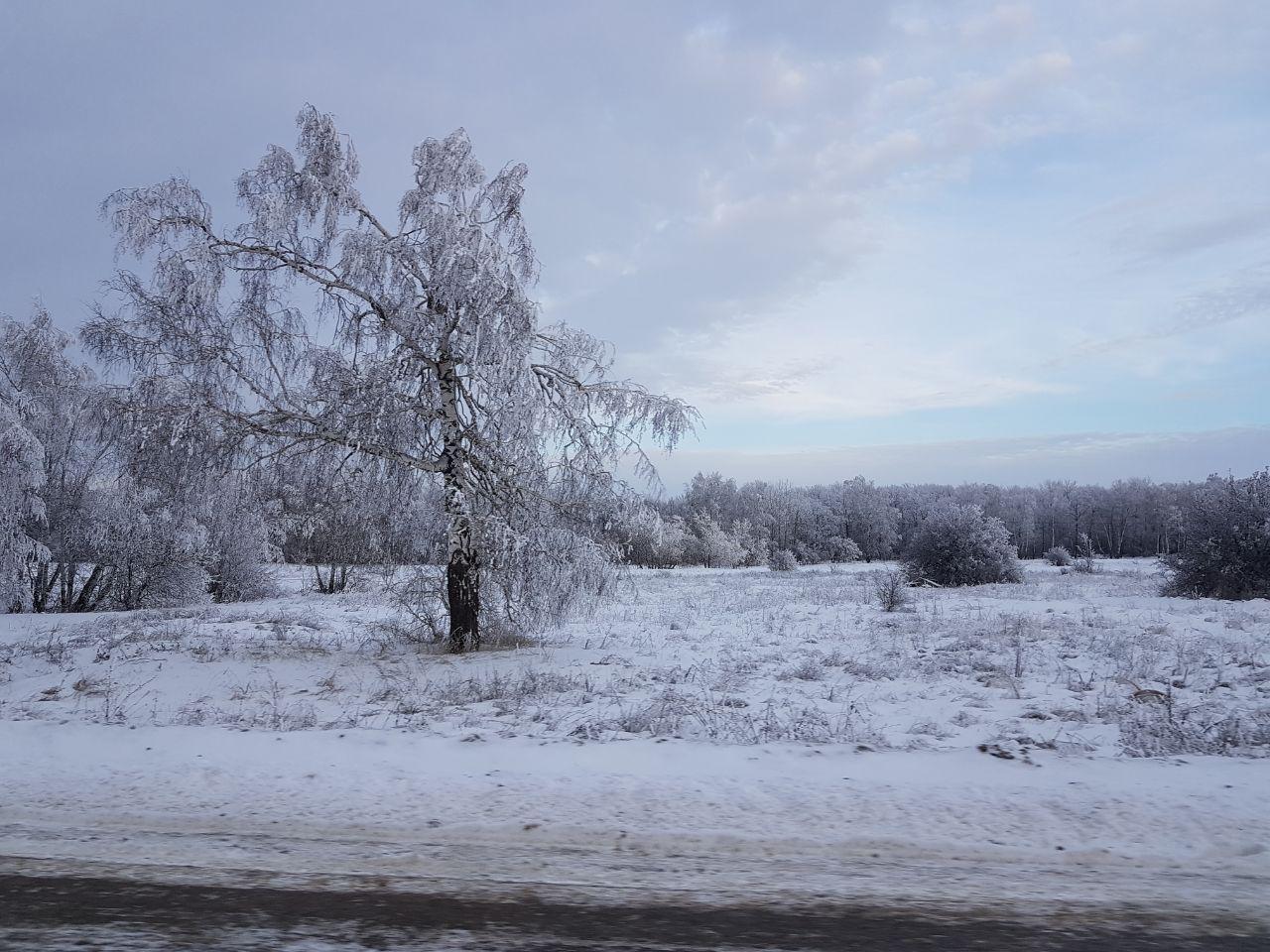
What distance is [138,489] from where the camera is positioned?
33.2ft

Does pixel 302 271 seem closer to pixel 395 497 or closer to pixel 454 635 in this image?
pixel 395 497

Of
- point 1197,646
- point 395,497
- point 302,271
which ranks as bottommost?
point 1197,646

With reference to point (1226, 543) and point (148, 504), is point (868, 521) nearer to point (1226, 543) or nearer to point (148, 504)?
point (1226, 543)

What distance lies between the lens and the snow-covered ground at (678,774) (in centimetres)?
304

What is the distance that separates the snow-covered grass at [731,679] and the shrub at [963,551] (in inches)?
530

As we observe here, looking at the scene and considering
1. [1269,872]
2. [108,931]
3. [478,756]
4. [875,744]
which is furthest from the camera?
[875,744]

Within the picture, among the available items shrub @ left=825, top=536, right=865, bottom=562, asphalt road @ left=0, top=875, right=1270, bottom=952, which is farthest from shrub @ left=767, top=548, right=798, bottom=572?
asphalt road @ left=0, top=875, right=1270, bottom=952

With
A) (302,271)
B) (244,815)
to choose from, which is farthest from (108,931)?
(302,271)

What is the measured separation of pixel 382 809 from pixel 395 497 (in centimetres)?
720

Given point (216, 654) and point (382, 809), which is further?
point (216, 654)

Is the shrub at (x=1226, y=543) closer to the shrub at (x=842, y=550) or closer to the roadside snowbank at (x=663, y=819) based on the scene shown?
the roadside snowbank at (x=663, y=819)

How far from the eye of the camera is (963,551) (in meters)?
28.1

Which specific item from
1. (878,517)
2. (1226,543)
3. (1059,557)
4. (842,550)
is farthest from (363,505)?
(878,517)

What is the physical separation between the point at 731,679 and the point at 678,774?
3.88 metres
